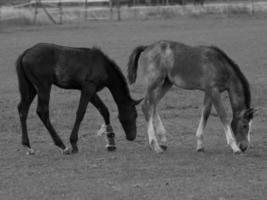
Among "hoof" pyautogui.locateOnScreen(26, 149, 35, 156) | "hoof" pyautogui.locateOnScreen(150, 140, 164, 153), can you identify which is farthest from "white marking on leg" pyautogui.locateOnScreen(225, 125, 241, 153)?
"hoof" pyautogui.locateOnScreen(26, 149, 35, 156)

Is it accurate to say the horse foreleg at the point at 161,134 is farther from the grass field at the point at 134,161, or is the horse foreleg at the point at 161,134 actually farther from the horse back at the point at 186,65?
the horse back at the point at 186,65

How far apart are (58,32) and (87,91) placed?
31.3 meters

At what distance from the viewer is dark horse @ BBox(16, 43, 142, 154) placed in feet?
38.2

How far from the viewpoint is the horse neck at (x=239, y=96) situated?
11.8 meters

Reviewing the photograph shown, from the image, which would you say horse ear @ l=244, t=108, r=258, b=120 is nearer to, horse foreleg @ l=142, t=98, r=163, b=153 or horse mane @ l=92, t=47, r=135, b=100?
horse foreleg @ l=142, t=98, r=163, b=153

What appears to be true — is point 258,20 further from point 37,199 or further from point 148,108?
point 37,199

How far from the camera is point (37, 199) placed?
8.71 m

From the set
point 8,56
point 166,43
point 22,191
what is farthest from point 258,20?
point 22,191

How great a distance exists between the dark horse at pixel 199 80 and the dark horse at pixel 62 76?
465 millimetres

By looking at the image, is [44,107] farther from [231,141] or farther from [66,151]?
[231,141]

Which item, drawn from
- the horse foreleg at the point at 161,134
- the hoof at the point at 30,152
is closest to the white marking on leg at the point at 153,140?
the horse foreleg at the point at 161,134

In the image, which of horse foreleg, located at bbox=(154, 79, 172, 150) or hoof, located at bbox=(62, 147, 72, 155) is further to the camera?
horse foreleg, located at bbox=(154, 79, 172, 150)

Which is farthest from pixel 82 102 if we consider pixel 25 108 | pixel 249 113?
pixel 249 113

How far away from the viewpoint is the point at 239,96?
11.8 meters
